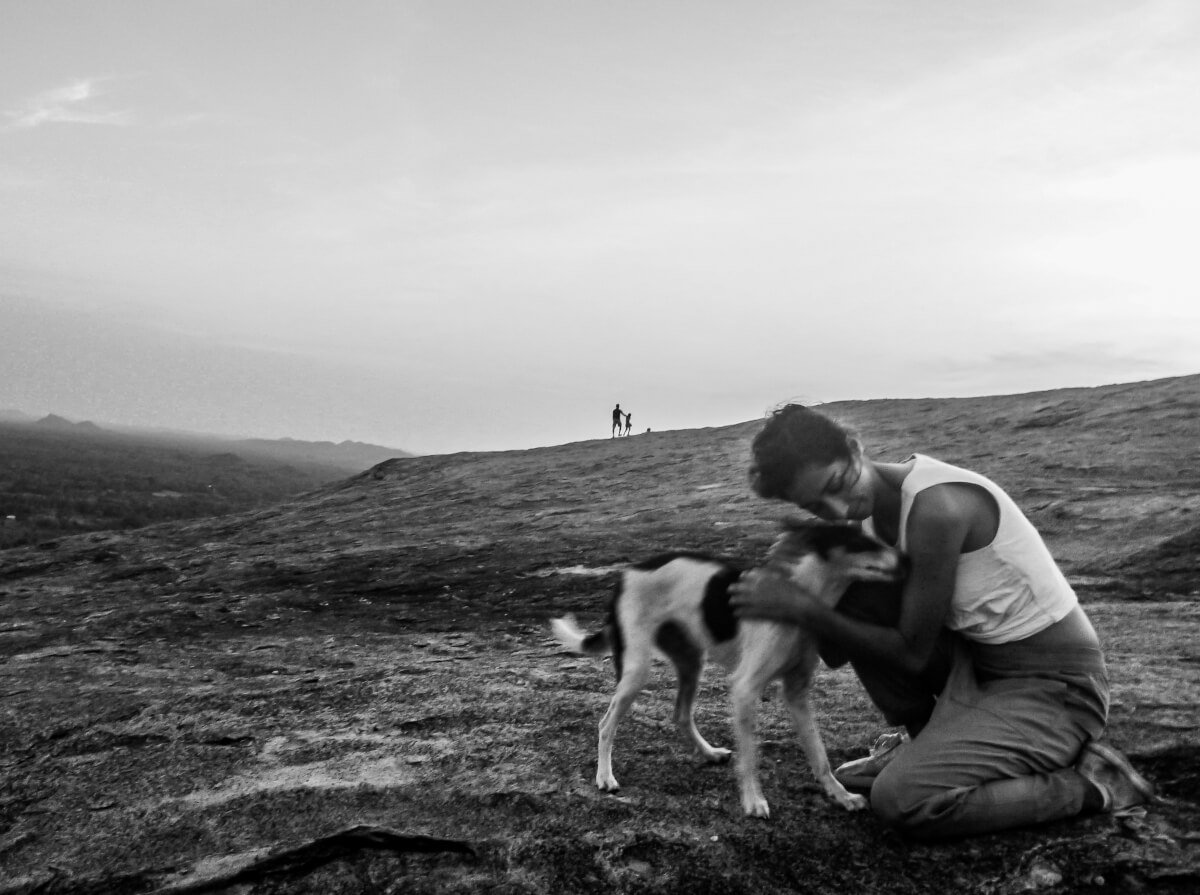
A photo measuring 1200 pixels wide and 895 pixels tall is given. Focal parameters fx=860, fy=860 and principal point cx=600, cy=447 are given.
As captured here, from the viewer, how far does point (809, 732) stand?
396cm

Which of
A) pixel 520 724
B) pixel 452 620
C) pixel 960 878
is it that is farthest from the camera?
pixel 452 620

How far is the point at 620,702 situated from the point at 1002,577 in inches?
71.2

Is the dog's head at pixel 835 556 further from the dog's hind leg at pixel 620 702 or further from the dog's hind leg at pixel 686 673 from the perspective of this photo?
the dog's hind leg at pixel 620 702

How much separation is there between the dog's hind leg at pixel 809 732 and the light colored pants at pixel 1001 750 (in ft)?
0.65

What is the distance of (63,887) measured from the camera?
3.81m

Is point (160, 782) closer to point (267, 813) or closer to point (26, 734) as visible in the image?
point (267, 813)

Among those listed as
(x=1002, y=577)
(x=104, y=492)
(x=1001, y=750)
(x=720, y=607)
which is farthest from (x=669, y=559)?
(x=104, y=492)

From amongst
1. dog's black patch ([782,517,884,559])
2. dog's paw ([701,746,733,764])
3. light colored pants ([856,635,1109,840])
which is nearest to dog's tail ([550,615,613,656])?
dog's paw ([701,746,733,764])

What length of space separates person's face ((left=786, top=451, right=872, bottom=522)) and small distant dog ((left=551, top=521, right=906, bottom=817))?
0.29 feet

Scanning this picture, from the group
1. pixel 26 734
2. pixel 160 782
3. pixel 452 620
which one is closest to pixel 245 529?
pixel 452 620

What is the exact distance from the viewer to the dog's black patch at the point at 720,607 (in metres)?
4.04

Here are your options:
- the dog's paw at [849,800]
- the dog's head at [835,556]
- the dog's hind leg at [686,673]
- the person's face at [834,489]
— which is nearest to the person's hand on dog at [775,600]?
the dog's head at [835,556]

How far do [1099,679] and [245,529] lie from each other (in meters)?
15.7

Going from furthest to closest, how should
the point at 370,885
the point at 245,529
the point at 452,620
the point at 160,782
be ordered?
the point at 245,529, the point at 452,620, the point at 160,782, the point at 370,885
